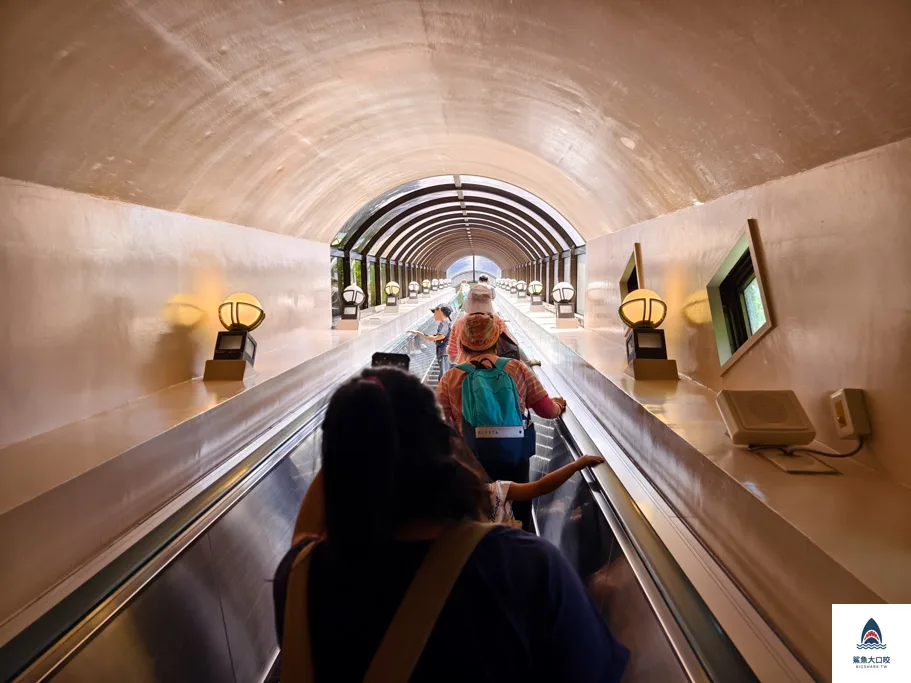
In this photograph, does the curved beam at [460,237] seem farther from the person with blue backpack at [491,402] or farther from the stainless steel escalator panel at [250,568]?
the person with blue backpack at [491,402]

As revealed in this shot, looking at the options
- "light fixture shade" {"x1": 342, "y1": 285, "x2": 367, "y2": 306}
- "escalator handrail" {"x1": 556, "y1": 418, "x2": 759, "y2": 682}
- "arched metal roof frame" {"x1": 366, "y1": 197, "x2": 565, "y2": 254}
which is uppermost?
Result: "arched metal roof frame" {"x1": 366, "y1": 197, "x2": 565, "y2": 254}

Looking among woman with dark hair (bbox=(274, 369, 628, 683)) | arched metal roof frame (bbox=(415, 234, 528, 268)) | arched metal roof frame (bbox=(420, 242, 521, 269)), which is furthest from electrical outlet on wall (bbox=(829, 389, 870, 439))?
arched metal roof frame (bbox=(420, 242, 521, 269))

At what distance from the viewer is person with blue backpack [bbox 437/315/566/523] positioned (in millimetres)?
3291

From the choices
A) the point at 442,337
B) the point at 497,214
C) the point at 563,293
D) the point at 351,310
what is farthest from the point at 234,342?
the point at 497,214

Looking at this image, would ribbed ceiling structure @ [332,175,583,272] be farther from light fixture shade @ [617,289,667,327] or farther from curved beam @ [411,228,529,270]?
light fixture shade @ [617,289,667,327]

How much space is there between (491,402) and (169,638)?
1.80 metres

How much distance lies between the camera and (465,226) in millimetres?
28406

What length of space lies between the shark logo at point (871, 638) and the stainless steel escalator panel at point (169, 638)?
2426 mm

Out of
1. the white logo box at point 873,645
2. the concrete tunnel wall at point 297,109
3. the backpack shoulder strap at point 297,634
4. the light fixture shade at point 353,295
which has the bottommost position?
the white logo box at point 873,645

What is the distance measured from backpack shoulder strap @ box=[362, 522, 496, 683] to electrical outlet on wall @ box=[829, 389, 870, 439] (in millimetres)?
2602

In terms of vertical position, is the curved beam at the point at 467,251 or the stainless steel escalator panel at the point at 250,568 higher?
the curved beam at the point at 467,251

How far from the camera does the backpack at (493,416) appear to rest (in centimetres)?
329

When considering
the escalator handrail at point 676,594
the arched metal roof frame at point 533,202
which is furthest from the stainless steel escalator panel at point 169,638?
the arched metal roof frame at point 533,202

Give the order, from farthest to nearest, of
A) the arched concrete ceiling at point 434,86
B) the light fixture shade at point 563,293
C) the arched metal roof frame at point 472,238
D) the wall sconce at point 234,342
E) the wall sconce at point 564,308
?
1. the arched metal roof frame at point 472,238
2. the light fixture shade at point 563,293
3. the wall sconce at point 564,308
4. the wall sconce at point 234,342
5. the arched concrete ceiling at point 434,86
